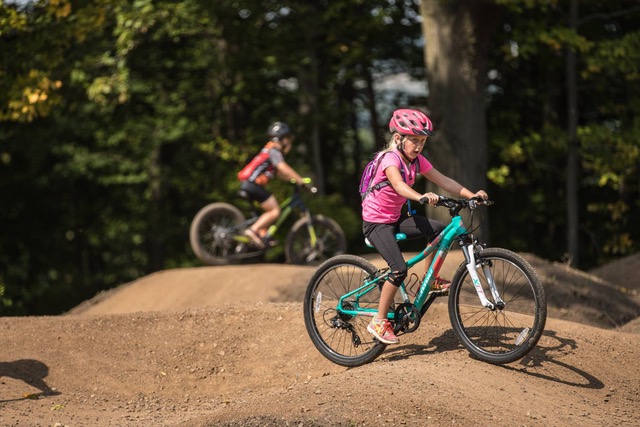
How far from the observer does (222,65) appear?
1997 cm

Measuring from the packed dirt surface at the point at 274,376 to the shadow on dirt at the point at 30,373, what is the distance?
0.02m

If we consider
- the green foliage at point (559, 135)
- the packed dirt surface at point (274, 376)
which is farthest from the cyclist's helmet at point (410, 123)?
the green foliage at point (559, 135)

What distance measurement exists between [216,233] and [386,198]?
267 inches

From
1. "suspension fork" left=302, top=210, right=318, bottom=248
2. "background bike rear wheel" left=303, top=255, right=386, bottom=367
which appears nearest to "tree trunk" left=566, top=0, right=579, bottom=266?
"suspension fork" left=302, top=210, right=318, bottom=248

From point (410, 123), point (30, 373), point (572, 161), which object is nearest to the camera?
point (410, 123)

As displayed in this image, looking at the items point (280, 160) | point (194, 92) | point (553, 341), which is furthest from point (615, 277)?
point (194, 92)

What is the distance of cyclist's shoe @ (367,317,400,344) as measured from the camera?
7.26m

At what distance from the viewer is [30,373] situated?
321 inches

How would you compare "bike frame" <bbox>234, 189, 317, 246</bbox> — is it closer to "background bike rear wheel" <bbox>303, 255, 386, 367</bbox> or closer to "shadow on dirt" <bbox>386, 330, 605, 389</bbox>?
"background bike rear wheel" <bbox>303, 255, 386, 367</bbox>

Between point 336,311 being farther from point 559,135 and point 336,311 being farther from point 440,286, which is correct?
point 559,135

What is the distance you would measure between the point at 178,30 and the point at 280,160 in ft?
21.7

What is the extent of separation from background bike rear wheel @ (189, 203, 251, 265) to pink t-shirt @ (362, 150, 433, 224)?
21.4 feet

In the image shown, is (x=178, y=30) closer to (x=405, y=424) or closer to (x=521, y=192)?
(x=521, y=192)

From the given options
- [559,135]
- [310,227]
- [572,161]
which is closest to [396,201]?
[310,227]
